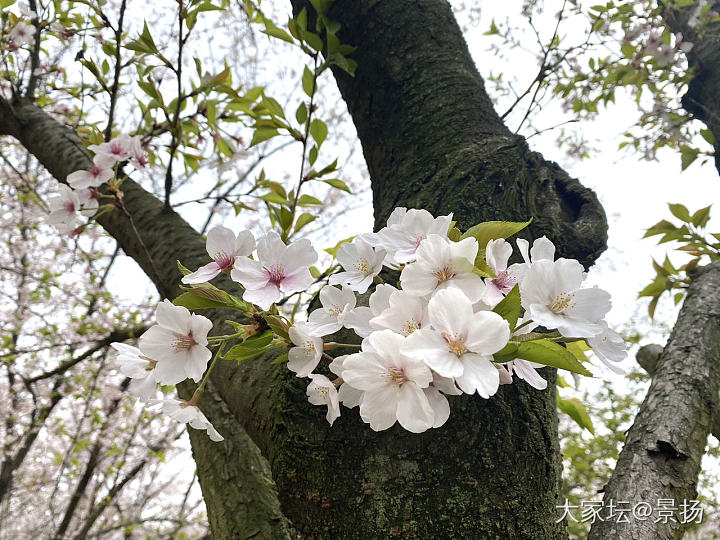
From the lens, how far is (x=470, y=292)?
0.40 meters

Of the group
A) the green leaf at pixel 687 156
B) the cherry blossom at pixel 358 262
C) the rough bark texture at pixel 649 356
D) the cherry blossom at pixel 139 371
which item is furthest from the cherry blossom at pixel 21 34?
the green leaf at pixel 687 156

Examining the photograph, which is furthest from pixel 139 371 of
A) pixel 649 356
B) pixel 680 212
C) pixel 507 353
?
pixel 680 212

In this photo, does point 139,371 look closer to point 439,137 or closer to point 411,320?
point 411,320

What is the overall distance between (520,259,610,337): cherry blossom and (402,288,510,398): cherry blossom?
0.07 meters

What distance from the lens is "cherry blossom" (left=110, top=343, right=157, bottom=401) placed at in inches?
20.9

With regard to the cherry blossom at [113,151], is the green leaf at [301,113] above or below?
below

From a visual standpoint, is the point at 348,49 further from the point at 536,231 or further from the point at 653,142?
the point at 653,142

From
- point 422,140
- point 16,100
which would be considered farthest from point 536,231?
point 16,100

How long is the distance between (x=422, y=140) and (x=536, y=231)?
0.29m

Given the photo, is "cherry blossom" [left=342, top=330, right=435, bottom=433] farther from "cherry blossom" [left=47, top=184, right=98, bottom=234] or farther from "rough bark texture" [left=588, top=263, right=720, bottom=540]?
"cherry blossom" [left=47, top=184, right=98, bottom=234]

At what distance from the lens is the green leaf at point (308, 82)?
38.4 inches

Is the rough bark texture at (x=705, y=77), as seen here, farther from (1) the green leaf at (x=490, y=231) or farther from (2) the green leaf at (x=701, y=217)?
(1) the green leaf at (x=490, y=231)

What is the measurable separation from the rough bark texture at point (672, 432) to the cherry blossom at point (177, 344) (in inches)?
22.3

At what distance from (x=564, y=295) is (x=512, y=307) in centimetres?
7
